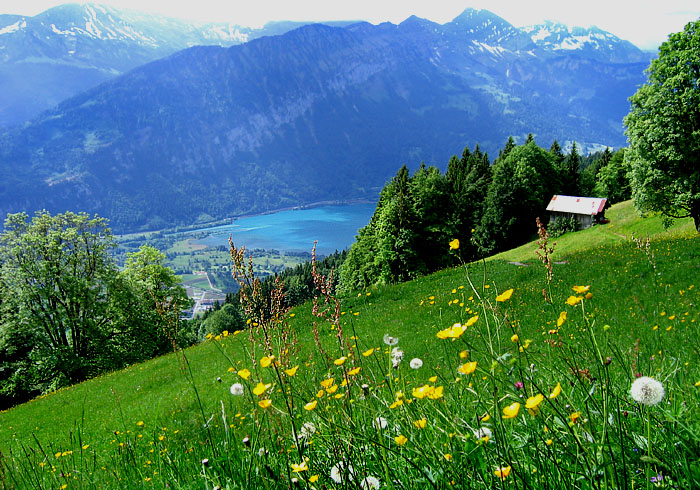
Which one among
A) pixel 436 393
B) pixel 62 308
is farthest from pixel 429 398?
pixel 62 308

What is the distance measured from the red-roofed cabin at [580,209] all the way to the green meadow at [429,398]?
4093 centimetres

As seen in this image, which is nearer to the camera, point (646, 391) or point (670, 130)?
point (646, 391)

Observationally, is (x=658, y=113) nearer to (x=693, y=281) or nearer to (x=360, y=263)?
(x=693, y=281)

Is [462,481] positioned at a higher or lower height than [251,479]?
higher

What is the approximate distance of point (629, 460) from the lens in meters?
1.71

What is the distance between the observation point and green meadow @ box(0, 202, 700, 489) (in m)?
1.67

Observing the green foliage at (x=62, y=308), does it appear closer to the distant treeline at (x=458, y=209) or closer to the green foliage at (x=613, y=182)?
the distant treeline at (x=458, y=209)

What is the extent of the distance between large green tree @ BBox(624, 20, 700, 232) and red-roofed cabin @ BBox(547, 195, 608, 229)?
34.1 m

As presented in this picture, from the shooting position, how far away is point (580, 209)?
54.8m

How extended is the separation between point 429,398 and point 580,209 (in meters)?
61.2

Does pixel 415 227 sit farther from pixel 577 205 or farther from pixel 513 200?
pixel 577 205

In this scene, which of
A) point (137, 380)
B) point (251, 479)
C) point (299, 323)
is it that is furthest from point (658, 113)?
point (137, 380)

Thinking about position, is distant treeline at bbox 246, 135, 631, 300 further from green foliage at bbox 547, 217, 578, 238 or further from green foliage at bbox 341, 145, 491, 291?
green foliage at bbox 547, 217, 578, 238

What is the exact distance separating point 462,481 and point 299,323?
→ 1692 centimetres
